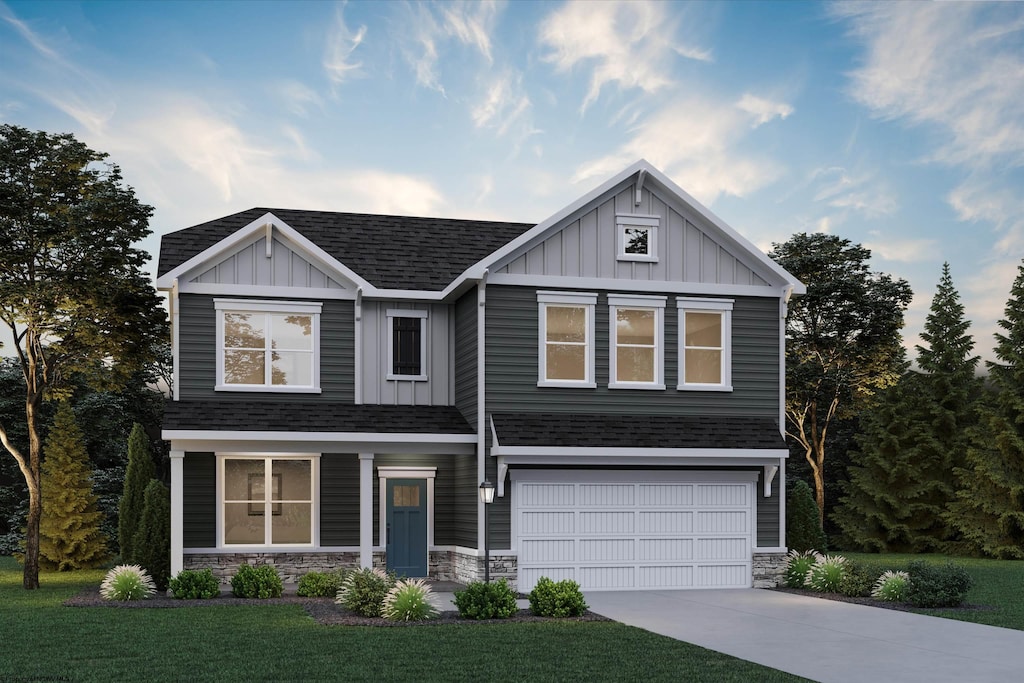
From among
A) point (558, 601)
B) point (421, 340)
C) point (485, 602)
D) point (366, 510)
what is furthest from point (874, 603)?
point (421, 340)

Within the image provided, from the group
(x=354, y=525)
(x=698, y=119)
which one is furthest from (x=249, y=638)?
(x=698, y=119)

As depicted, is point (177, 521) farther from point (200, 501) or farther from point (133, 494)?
point (133, 494)

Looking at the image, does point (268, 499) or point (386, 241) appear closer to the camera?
point (268, 499)

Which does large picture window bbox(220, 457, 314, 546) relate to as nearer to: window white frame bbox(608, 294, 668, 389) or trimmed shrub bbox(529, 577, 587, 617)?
window white frame bbox(608, 294, 668, 389)

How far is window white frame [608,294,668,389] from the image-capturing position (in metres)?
22.0

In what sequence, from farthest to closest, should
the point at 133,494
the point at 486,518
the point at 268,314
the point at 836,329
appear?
the point at 836,329 → the point at 268,314 → the point at 133,494 → the point at 486,518

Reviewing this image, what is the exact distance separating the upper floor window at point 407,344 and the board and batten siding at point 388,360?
7 centimetres

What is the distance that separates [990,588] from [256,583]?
13.7 meters

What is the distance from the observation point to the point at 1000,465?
31.5 meters

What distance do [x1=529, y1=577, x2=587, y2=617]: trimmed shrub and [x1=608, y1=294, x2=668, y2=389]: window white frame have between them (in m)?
5.79

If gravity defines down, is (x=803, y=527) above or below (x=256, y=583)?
above

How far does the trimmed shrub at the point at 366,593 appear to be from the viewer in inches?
659

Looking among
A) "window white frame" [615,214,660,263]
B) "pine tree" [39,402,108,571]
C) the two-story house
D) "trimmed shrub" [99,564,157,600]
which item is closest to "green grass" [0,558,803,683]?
"trimmed shrub" [99,564,157,600]

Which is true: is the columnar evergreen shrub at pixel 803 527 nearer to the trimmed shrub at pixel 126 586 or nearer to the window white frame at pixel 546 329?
the window white frame at pixel 546 329
